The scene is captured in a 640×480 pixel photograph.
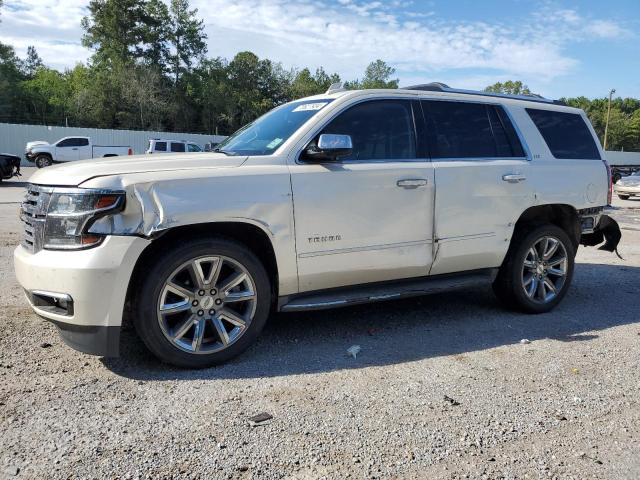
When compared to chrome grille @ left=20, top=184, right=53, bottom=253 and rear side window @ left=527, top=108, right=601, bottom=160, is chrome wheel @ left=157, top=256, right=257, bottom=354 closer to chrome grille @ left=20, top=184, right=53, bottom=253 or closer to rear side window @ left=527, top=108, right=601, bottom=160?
chrome grille @ left=20, top=184, right=53, bottom=253

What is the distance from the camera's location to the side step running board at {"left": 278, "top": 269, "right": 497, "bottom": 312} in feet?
13.0

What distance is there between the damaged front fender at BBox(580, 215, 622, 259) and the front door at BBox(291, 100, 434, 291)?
247 cm

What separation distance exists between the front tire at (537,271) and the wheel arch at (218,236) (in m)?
2.36

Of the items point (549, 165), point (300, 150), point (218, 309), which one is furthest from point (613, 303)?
point (218, 309)

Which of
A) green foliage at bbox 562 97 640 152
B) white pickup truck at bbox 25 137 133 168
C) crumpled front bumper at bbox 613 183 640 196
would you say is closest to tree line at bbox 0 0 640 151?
white pickup truck at bbox 25 137 133 168

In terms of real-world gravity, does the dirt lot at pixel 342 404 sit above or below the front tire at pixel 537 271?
below

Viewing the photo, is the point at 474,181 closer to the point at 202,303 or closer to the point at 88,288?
the point at 202,303

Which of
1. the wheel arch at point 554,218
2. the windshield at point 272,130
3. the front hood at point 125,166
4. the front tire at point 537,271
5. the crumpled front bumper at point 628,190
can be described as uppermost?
the windshield at point 272,130

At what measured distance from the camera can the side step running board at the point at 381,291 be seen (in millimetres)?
3975

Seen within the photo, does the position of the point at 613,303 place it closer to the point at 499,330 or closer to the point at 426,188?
the point at 499,330

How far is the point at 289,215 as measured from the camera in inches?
149

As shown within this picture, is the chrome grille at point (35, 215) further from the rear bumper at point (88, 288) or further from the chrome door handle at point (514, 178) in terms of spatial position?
the chrome door handle at point (514, 178)

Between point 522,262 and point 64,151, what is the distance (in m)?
30.4

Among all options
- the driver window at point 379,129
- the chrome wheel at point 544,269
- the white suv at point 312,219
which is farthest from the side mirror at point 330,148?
the chrome wheel at point 544,269
